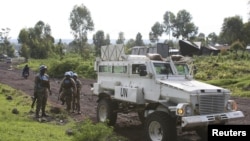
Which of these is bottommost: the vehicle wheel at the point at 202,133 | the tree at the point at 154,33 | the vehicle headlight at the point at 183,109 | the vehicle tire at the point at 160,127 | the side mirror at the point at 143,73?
the vehicle wheel at the point at 202,133

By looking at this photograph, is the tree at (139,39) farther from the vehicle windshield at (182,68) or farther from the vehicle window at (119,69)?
the vehicle windshield at (182,68)

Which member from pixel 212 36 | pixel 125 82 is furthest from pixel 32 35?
pixel 125 82

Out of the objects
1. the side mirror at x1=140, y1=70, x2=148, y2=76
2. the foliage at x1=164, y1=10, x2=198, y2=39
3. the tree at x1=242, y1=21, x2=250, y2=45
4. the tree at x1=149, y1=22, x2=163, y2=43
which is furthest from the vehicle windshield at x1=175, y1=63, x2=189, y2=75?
the tree at x1=149, y1=22, x2=163, y2=43

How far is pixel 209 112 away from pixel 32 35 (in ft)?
244

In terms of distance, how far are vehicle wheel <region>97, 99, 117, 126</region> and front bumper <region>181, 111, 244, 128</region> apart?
149 inches

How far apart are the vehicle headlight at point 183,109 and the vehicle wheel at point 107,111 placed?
11.9 ft

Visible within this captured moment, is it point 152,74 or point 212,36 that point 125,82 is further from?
point 212,36

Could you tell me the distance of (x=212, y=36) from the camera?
117 metres

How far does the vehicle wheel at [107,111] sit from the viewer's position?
40.4ft

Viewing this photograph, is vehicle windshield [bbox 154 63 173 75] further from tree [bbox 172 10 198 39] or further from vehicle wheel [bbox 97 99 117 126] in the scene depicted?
tree [bbox 172 10 198 39]

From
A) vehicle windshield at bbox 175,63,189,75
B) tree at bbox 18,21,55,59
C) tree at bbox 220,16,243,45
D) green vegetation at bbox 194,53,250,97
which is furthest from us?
tree at bbox 18,21,55,59

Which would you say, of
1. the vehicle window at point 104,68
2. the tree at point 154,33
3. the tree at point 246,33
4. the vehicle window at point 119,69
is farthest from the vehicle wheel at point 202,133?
the tree at point 154,33

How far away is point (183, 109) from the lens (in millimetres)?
9109

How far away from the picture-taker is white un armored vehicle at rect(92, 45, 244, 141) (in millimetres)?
9336
